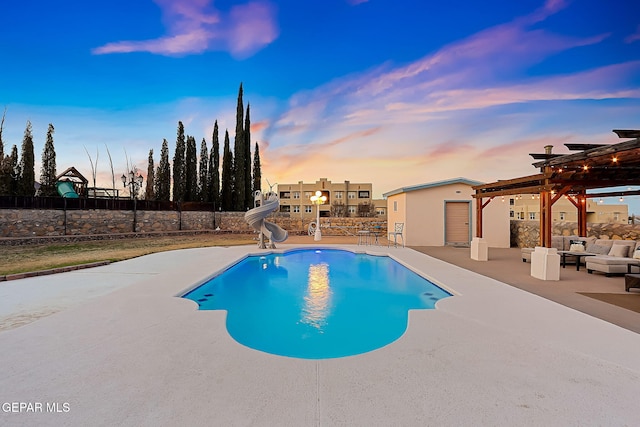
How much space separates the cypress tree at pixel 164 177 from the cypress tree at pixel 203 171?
2982 millimetres

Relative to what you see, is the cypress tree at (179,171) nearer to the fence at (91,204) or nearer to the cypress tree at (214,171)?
the cypress tree at (214,171)

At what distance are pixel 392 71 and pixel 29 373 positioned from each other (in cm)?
1629

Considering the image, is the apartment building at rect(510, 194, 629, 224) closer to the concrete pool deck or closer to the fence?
the fence

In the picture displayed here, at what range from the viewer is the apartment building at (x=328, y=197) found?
50.6 meters

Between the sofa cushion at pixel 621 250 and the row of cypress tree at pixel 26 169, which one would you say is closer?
the sofa cushion at pixel 621 250

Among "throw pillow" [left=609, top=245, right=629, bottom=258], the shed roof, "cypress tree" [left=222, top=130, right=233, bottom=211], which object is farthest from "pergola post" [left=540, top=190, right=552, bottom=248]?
"cypress tree" [left=222, top=130, right=233, bottom=211]

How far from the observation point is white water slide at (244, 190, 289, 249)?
1228 cm

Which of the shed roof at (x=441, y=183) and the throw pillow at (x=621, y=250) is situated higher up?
the shed roof at (x=441, y=183)

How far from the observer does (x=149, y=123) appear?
19.5 m

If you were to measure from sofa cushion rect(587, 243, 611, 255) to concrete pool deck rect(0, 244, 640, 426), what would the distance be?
6615mm

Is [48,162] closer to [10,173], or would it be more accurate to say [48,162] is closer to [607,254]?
[10,173]

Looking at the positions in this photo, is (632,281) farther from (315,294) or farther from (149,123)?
(149,123)

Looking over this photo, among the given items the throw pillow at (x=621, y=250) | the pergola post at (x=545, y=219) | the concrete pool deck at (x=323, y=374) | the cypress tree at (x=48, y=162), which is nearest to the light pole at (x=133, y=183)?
the cypress tree at (x=48, y=162)

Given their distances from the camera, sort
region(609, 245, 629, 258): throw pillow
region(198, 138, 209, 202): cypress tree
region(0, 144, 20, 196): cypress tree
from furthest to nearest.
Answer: region(198, 138, 209, 202): cypress tree, region(0, 144, 20, 196): cypress tree, region(609, 245, 629, 258): throw pillow
